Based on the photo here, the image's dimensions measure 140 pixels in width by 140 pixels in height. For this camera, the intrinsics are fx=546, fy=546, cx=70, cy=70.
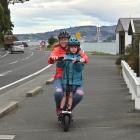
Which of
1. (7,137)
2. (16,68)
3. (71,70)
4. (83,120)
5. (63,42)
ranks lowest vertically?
(16,68)

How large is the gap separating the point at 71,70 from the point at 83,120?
1.51 m

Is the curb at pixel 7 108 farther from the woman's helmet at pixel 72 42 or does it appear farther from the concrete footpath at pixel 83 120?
the woman's helmet at pixel 72 42

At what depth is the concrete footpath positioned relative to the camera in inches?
362

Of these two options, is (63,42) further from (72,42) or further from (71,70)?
(71,70)

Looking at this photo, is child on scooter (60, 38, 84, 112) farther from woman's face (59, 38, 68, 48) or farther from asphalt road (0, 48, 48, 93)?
asphalt road (0, 48, 48, 93)

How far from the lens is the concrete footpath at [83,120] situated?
9.19 metres

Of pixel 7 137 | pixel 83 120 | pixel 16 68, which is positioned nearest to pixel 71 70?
pixel 83 120

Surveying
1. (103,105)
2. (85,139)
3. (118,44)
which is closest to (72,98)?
(85,139)

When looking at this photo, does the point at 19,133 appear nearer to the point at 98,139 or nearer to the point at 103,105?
the point at 98,139

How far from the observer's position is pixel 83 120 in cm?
1090

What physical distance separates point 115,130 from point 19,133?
5.52ft

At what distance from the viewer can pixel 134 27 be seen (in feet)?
142

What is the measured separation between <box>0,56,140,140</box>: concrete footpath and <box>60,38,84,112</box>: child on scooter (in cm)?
62

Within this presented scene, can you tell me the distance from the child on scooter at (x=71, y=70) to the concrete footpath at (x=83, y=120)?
0.62 meters
